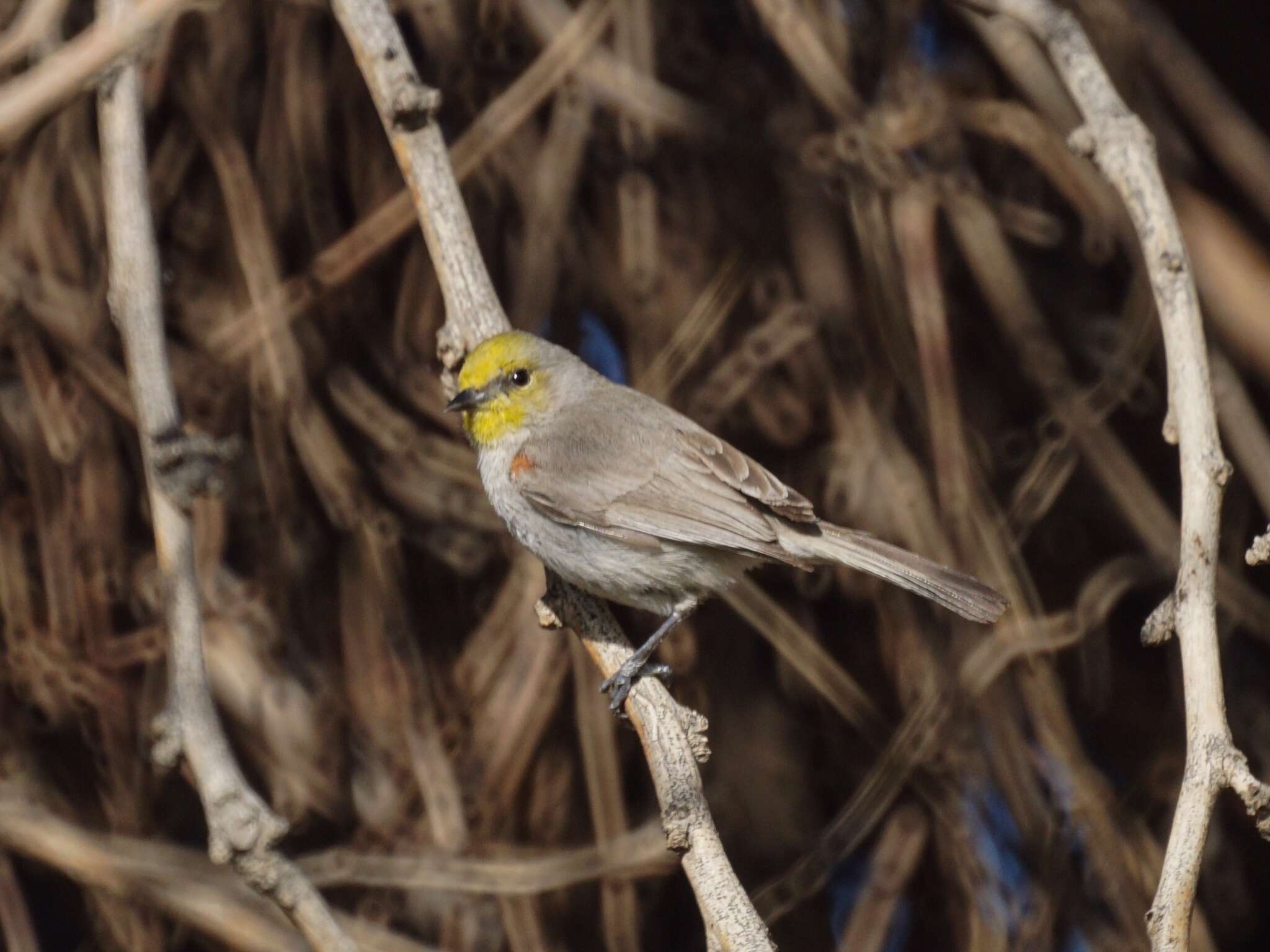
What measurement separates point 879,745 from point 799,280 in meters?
1.35

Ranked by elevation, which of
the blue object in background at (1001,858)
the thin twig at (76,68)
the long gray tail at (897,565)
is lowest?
the blue object in background at (1001,858)

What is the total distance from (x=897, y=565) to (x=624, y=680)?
0.66m

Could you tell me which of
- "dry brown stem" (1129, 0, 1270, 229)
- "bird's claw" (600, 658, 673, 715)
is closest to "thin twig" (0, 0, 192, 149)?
"bird's claw" (600, 658, 673, 715)

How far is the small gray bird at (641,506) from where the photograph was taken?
2.87 m

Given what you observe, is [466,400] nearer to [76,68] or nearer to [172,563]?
[172,563]

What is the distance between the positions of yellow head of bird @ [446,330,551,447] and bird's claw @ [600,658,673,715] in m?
0.72

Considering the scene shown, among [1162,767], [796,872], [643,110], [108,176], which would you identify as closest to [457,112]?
[643,110]

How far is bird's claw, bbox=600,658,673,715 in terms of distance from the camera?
273cm

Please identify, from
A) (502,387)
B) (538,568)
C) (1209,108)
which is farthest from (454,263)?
(1209,108)

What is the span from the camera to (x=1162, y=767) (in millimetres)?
3652

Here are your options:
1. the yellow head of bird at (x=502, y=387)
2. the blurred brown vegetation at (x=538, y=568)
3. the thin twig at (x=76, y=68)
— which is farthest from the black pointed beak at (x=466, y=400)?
the thin twig at (x=76, y=68)

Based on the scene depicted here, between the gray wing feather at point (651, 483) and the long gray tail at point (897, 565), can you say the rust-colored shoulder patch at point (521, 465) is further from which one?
the long gray tail at point (897, 565)

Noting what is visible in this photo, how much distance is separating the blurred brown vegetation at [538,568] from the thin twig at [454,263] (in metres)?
0.59

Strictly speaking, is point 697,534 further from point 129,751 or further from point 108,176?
point 129,751
